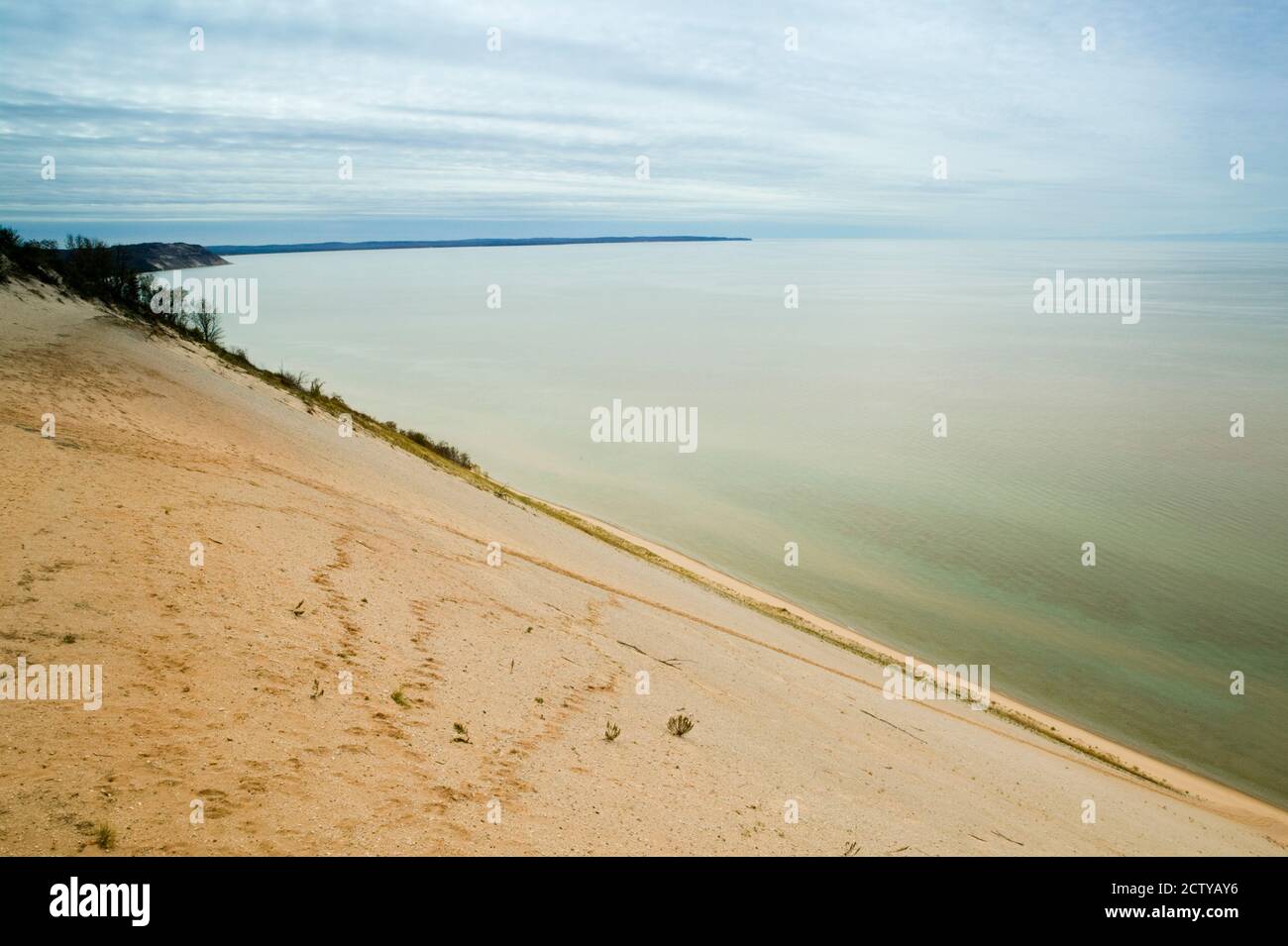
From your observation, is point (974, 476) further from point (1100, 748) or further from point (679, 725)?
point (679, 725)

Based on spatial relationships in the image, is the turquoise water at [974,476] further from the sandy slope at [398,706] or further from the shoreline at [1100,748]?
the sandy slope at [398,706]

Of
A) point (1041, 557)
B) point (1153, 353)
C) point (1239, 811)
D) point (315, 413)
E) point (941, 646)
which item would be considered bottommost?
point (1239, 811)

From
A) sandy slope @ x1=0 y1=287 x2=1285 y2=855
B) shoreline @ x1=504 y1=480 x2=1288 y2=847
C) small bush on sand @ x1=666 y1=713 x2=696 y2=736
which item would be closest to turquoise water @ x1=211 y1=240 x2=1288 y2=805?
shoreline @ x1=504 y1=480 x2=1288 y2=847

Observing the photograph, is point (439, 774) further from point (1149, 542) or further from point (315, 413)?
point (1149, 542)

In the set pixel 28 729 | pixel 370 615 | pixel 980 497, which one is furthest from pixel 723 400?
pixel 28 729

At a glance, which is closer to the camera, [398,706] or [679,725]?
[398,706]

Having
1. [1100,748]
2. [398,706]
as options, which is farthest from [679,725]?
[1100,748]
